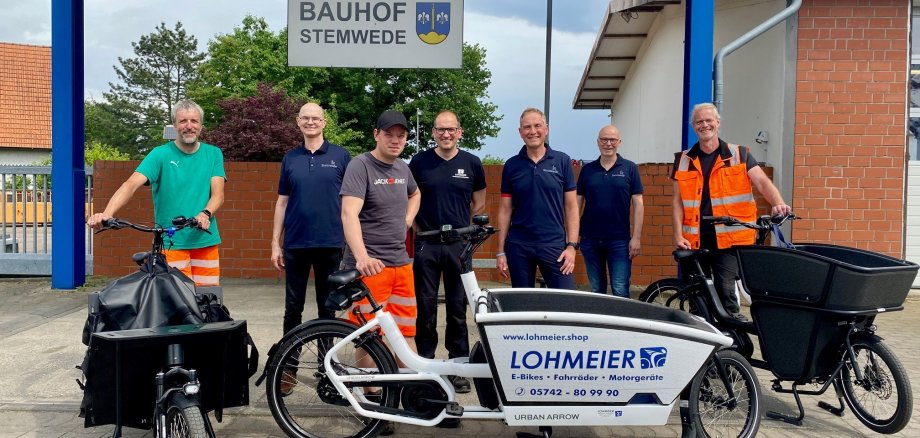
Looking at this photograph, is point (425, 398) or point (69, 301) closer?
point (425, 398)

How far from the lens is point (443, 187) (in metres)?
4.58

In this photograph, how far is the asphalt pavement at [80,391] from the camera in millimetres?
4008

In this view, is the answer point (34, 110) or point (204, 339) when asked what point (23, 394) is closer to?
point (204, 339)

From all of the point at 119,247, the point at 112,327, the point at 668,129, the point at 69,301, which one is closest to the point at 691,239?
the point at 112,327

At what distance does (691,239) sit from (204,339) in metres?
3.30

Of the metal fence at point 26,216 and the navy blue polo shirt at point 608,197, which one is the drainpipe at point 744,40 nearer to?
the navy blue polo shirt at point 608,197

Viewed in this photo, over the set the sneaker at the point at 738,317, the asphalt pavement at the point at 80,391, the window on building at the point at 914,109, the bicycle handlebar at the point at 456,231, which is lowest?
the asphalt pavement at the point at 80,391

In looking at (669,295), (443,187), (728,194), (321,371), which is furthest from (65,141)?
(728,194)

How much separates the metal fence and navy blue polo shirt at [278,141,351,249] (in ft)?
19.1

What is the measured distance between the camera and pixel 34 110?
4191 centimetres

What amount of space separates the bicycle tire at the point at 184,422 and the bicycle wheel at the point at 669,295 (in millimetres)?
3063

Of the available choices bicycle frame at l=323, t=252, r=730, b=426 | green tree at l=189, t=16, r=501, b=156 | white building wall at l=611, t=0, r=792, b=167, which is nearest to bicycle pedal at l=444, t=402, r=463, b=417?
bicycle frame at l=323, t=252, r=730, b=426

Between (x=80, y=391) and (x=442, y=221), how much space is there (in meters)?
2.66

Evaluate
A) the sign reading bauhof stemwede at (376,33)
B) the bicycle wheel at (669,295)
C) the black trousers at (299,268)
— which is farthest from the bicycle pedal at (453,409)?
the sign reading bauhof stemwede at (376,33)
